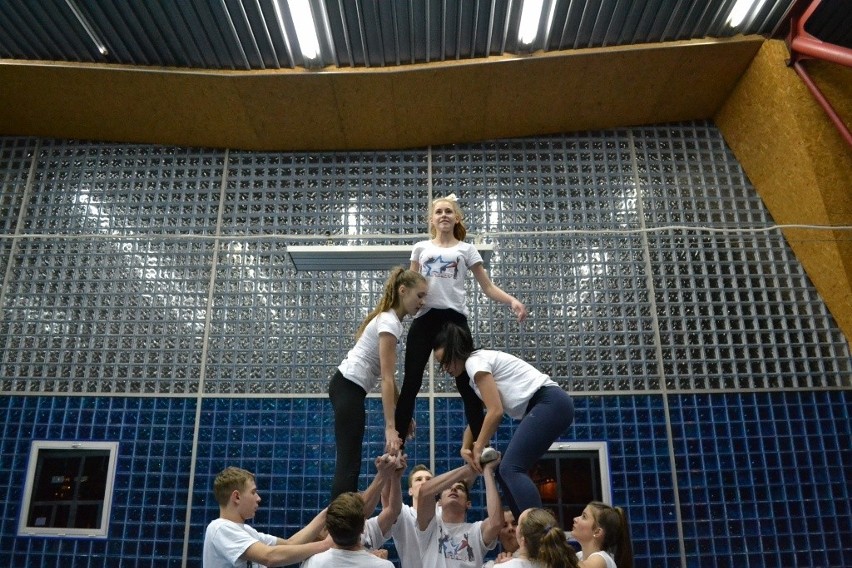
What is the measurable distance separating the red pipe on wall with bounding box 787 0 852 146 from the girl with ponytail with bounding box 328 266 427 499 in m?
3.94

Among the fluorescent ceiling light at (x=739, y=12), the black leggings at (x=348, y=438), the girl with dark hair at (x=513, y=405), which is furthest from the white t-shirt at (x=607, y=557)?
the fluorescent ceiling light at (x=739, y=12)

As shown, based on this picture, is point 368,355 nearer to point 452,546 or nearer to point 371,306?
point 452,546

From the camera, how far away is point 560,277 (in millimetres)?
5805

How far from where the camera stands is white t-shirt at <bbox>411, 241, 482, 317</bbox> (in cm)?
339

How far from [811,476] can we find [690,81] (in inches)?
137

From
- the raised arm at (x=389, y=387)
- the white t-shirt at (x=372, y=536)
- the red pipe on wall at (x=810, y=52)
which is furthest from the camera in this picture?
the red pipe on wall at (x=810, y=52)

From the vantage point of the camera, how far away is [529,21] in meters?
5.27

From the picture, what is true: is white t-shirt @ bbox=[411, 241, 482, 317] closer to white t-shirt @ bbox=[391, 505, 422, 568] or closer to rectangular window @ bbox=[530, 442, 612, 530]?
white t-shirt @ bbox=[391, 505, 422, 568]

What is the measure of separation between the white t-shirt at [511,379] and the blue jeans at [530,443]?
0.08 meters

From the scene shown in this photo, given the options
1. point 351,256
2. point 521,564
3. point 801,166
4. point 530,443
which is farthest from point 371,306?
point 801,166

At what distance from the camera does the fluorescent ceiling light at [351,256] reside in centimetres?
509

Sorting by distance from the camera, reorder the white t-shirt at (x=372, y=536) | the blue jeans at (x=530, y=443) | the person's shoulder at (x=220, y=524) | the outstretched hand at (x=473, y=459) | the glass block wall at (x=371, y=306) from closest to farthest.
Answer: the person's shoulder at (x=220, y=524) < the blue jeans at (x=530, y=443) < the outstretched hand at (x=473, y=459) < the white t-shirt at (x=372, y=536) < the glass block wall at (x=371, y=306)

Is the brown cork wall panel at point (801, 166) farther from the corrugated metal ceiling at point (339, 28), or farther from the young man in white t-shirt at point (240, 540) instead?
the young man in white t-shirt at point (240, 540)

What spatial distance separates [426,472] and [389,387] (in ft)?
2.72
